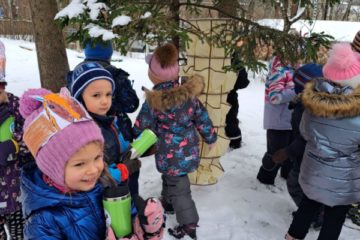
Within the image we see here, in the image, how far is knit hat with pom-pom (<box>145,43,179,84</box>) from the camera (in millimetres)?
3215

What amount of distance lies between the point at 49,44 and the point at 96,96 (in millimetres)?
3144

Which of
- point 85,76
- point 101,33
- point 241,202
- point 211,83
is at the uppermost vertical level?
point 101,33

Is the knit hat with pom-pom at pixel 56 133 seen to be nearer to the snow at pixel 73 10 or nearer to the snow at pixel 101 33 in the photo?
the snow at pixel 101 33

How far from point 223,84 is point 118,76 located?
4.41ft

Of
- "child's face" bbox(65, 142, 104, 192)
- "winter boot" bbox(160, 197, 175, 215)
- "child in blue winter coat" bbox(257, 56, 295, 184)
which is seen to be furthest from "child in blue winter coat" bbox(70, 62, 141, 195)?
"child in blue winter coat" bbox(257, 56, 295, 184)

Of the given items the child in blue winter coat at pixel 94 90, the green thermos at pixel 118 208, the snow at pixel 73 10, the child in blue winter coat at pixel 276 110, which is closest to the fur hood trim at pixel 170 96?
the child in blue winter coat at pixel 94 90

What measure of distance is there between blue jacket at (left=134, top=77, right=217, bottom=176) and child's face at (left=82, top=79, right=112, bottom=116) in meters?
0.78

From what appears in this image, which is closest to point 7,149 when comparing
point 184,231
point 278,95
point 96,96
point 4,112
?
point 4,112

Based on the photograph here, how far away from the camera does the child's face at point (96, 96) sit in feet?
7.92

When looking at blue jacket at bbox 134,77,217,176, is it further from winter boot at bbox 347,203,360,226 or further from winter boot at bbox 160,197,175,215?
winter boot at bbox 347,203,360,226

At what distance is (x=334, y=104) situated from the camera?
2.71 m

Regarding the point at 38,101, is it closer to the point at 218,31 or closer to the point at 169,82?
the point at 169,82

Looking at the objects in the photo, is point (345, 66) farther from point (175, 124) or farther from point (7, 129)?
point (7, 129)

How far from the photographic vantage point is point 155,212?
5.72ft
